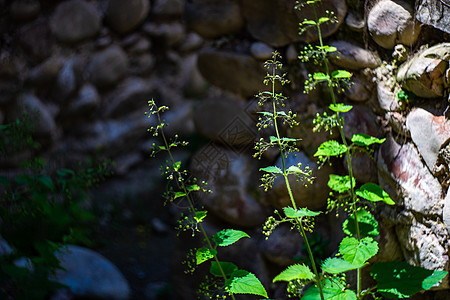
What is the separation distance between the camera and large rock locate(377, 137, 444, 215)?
122 centimetres

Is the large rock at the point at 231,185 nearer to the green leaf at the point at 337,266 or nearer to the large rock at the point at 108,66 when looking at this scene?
the green leaf at the point at 337,266

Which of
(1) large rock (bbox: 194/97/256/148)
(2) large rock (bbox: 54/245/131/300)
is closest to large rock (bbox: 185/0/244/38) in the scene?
(1) large rock (bbox: 194/97/256/148)

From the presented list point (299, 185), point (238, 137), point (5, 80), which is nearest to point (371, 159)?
point (299, 185)

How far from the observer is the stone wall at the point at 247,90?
124cm

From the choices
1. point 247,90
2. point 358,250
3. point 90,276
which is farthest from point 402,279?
point 90,276

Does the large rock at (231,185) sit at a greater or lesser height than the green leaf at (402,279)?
lesser

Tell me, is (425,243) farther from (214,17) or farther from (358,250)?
(214,17)

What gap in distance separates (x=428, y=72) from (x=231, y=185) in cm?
89

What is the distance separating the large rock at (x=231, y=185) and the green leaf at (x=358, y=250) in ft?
2.12

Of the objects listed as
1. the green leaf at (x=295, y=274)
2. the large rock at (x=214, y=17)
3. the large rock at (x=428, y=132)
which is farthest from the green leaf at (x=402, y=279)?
the large rock at (x=214, y=17)

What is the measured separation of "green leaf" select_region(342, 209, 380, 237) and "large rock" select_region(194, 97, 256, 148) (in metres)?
0.60

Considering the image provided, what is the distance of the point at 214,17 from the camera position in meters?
1.81

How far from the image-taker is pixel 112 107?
3.25 meters

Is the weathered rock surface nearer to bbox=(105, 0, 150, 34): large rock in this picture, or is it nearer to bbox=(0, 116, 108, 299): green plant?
bbox=(0, 116, 108, 299): green plant
